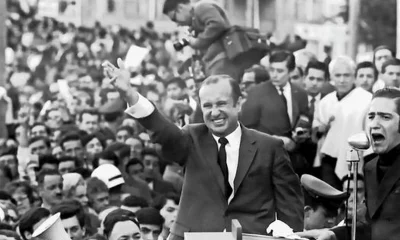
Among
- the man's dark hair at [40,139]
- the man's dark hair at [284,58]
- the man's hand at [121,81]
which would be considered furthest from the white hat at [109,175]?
the man's hand at [121,81]

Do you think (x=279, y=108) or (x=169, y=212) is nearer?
(x=169, y=212)

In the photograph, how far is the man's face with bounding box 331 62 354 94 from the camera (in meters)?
14.1

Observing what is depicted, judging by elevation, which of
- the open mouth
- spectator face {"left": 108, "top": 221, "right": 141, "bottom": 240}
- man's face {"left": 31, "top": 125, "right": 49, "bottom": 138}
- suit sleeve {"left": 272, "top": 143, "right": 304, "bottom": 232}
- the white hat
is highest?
the open mouth

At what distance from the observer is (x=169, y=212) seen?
45.6 feet

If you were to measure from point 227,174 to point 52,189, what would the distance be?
5669 mm

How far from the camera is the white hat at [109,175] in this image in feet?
49.9

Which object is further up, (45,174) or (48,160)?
(45,174)

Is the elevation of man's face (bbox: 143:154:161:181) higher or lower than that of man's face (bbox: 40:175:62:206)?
lower

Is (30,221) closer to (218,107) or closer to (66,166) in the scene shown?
(218,107)

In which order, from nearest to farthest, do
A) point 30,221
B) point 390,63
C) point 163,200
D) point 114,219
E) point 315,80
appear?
1. point 114,219
2. point 30,221
3. point 163,200
4. point 390,63
5. point 315,80

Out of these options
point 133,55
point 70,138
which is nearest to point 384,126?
point 133,55

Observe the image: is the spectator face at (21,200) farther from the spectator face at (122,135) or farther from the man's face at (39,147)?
the spectator face at (122,135)

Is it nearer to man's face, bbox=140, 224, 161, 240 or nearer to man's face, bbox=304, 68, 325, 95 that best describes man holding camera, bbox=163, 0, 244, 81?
man's face, bbox=304, 68, 325, 95

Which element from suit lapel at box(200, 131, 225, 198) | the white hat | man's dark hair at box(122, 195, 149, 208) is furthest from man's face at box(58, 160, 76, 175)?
suit lapel at box(200, 131, 225, 198)
